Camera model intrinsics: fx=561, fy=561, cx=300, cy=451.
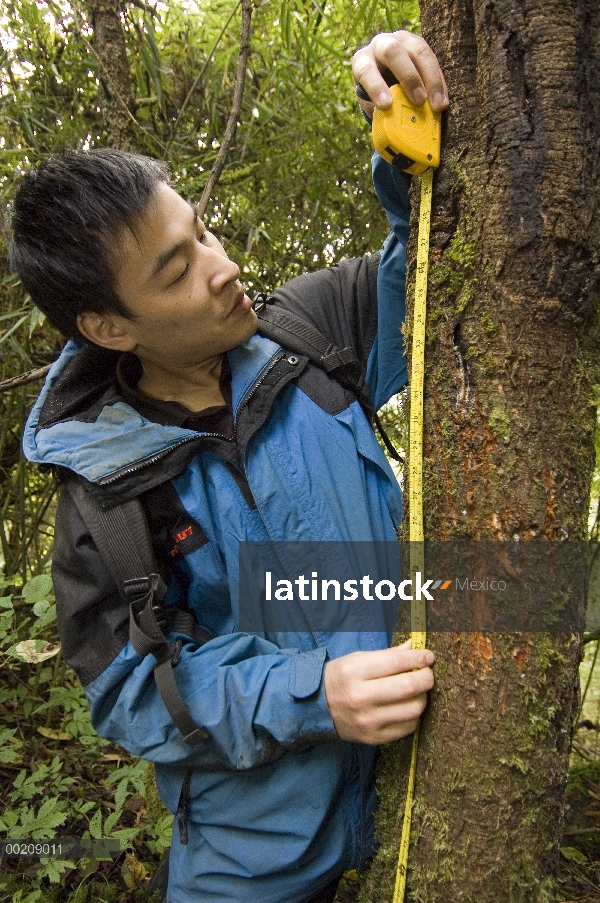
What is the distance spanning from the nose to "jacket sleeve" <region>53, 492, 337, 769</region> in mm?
674

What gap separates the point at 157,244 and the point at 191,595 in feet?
3.08

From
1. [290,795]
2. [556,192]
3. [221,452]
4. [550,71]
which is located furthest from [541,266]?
[290,795]

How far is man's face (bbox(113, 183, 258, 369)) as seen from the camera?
1418mm

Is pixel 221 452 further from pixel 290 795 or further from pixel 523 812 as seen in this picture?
pixel 523 812

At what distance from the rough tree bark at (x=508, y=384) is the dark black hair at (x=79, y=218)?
772 mm

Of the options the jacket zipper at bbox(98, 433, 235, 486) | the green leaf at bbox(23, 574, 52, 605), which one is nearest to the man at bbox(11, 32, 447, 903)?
the jacket zipper at bbox(98, 433, 235, 486)

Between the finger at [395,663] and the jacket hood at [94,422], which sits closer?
the finger at [395,663]

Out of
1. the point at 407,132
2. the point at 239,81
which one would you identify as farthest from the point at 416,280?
the point at 239,81

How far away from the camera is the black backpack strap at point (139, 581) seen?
124 cm

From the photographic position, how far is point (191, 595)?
1.57m

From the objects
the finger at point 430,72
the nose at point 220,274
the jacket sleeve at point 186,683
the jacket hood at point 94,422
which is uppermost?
the finger at point 430,72

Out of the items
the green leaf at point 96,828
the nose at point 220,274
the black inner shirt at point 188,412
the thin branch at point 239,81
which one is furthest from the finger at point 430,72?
the green leaf at point 96,828

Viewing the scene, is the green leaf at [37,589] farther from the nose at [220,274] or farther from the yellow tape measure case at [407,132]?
the yellow tape measure case at [407,132]

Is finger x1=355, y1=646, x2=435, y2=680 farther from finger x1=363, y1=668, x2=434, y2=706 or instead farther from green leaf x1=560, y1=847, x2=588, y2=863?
green leaf x1=560, y1=847, x2=588, y2=863
